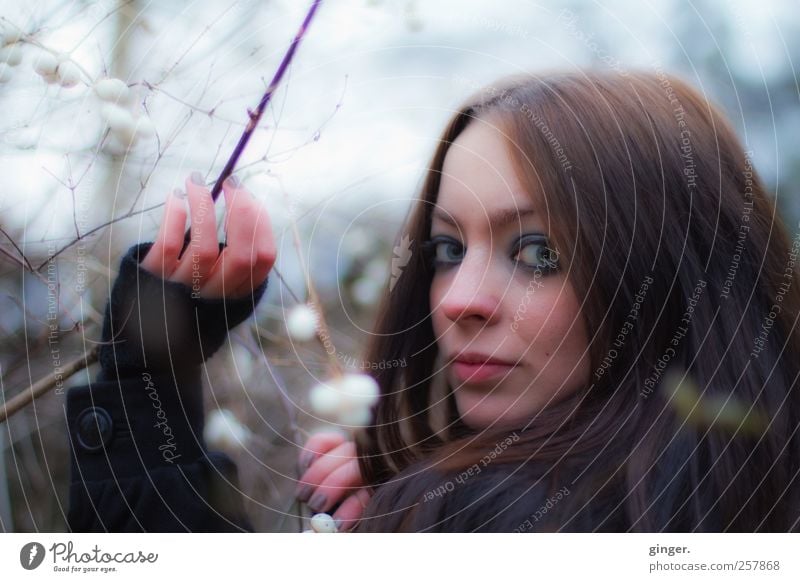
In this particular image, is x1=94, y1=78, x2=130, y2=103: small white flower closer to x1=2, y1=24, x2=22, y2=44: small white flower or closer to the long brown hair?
x1=2, y1=24, x2=22, y2=44: small white flower

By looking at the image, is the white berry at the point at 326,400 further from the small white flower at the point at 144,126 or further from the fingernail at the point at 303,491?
the small white flower at the point at 144,126

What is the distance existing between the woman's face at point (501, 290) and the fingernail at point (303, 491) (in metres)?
0.15

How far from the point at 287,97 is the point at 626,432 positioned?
14.3 inches

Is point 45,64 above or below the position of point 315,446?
above

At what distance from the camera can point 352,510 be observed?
0.71 metres

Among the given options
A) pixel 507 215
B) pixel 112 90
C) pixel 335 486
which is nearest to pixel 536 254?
pixel 507 215

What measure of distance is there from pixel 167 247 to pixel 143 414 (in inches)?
5.0

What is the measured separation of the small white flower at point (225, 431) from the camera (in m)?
0.70

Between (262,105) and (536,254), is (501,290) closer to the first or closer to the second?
(536,254)

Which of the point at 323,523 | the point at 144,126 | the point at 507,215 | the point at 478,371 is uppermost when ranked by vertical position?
the point at 144,126

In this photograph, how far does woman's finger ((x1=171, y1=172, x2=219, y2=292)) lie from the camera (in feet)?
2.21

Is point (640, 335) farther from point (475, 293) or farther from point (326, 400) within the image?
point (326, 400)
